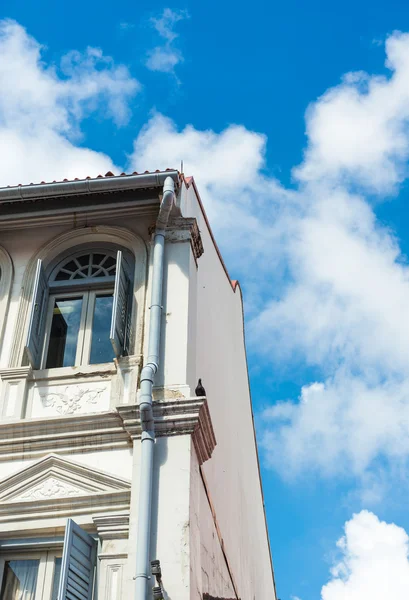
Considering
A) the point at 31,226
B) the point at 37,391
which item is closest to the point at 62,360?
the point at 37,391

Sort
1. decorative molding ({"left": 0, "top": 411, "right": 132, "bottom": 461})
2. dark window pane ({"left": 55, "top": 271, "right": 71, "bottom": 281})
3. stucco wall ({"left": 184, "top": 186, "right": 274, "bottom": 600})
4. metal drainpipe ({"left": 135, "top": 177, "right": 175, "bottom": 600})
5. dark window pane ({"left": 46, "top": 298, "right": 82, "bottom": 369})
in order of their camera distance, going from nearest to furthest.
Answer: metal drainpipe ({"left": 135, "top": 177, "right": 175, "bottom": 600}) → decorative molding ({"left": 0, "top": 411, "right": 132, "bottom": 461}) → dark window pane ({"left": 46, "top": 298, "right": 82, "bottom": 369}) → dark window pane ({"left": 55, "top": 271, "right": 71, "bottom": 281}) → stucco wall ({"left": 184, "top": 186, "right": 274, "bottom": 600})

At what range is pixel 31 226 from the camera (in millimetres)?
10094

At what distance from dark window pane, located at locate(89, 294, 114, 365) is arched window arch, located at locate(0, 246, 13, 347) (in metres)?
1.04

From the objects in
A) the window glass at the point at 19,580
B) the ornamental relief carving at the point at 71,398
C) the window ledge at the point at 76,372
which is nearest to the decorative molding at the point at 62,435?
the ornamental relief carving at the point at 71,398

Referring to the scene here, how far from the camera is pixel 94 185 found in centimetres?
951

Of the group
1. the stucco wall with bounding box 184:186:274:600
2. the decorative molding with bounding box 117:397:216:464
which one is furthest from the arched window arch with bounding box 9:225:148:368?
the decorative molding with bounding box 117:397:216:464

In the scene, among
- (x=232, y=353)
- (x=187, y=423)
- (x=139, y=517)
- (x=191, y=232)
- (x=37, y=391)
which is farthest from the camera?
(x=232, y=353)

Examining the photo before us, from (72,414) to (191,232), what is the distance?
277 cm

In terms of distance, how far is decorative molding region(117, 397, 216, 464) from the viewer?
7738 millimetres

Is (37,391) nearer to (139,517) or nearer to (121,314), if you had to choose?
(121,314)

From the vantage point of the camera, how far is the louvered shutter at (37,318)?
29.0 feet

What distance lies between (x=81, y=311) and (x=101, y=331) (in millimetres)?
408

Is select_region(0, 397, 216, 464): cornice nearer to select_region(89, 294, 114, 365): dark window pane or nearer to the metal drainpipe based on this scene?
the metal drainpipe

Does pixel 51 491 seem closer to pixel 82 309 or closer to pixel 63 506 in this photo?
pixel 63 506
